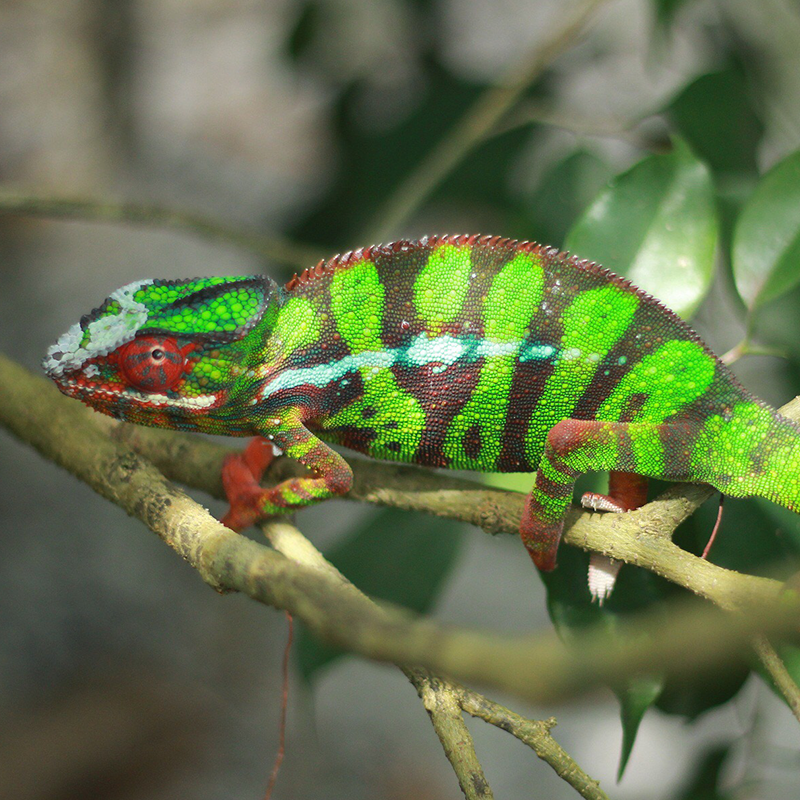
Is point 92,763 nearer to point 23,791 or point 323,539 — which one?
point 23,791

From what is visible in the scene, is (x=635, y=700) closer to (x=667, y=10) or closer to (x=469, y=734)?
(x=469, y=734)

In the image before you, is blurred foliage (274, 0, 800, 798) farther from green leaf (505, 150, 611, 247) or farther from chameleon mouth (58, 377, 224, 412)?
chameleon mouth (58, 377, 224, 412)

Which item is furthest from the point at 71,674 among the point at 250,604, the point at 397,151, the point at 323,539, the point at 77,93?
the point at 77,93

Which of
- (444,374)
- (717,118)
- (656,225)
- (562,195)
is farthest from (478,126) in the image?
(444,374)

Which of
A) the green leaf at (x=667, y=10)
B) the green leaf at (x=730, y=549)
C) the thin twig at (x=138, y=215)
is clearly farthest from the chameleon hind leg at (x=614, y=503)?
the green leaf at (x=667, y=10)

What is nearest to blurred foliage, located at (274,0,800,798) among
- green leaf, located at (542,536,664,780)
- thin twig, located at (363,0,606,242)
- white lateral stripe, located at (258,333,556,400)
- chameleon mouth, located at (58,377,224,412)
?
green leaf, located at (542,536,664,780)

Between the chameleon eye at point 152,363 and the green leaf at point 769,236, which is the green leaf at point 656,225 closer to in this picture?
the green leaf at point 769,236

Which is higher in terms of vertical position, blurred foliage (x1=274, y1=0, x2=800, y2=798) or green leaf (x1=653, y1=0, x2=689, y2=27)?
green leaf (x1=653, y1=0, x2=689, y2=27)
